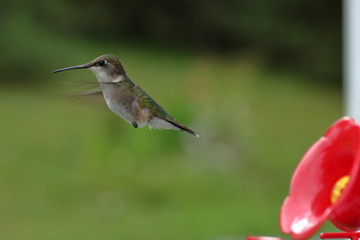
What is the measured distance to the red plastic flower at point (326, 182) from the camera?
3.18ft

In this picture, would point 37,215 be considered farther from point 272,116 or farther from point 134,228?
point 272,116

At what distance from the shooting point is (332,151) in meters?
1.03

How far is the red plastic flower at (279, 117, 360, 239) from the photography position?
3.18 ft

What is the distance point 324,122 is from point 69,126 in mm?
3252

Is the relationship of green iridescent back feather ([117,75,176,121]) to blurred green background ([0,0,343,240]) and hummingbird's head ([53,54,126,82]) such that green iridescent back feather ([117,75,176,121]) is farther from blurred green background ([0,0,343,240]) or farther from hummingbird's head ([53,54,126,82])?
blurred green background ([0,0,343,240])

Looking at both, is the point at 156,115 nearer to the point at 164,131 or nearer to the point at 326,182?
the point at 326,182

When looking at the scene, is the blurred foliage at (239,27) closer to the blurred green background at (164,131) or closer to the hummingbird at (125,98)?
the blurred green background at (164,131)

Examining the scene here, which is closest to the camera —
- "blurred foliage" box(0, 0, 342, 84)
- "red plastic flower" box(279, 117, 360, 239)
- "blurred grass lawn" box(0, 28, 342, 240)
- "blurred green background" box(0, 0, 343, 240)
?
"red plastic flower" box(279, 117, 360, 239)

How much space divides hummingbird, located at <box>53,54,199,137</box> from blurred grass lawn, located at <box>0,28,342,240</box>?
3209 millimetres

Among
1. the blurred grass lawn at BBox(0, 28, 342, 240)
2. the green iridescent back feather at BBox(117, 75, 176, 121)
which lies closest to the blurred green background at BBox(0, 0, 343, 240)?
the blurred grass lawn at BBox(0, 28, 342, 240)

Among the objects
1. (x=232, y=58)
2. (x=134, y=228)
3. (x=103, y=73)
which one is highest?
(x=103, y=73)

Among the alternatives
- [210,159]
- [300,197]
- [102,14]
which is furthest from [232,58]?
[300,197]

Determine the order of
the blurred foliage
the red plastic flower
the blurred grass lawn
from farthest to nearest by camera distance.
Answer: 1. the blurred foliage
2. the blurred grass lawn
3. the red plastic flower

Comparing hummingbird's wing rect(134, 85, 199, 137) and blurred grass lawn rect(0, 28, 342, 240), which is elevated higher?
hummingbird's wing rect(134, 85, 199, 137)
